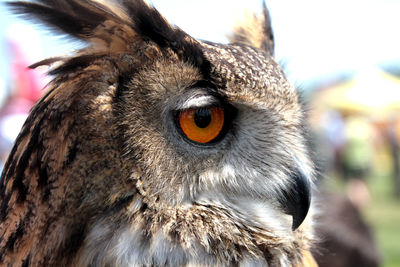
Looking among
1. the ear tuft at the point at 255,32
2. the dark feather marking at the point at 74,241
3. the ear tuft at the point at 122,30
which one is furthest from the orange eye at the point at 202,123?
the ear tuft at the point at 255,32

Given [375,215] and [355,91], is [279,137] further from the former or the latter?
[355,91]

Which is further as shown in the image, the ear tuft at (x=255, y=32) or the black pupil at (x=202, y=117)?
the ear tuft at (x=255, y=32)

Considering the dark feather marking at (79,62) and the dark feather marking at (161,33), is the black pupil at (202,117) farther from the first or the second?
the dark feather marking at (79,62)

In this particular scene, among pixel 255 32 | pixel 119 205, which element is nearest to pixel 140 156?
pixel 119 205

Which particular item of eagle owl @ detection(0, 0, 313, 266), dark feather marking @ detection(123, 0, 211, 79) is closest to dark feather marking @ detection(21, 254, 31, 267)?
eagle owl @ detection(0, 0, 313, 266)

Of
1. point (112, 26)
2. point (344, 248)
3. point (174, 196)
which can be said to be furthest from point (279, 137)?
point (344, 248)

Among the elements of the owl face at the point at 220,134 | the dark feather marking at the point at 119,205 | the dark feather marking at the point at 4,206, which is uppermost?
the owl face at the point at 220,134

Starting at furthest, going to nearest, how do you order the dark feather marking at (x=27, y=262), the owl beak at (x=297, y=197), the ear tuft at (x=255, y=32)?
the ear tuft at (x=255, y=32)
the owl beak at (x=297, y=197)
the dark feather marking at (x=27, y=262)

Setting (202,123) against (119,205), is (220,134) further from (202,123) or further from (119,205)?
(119,205)
